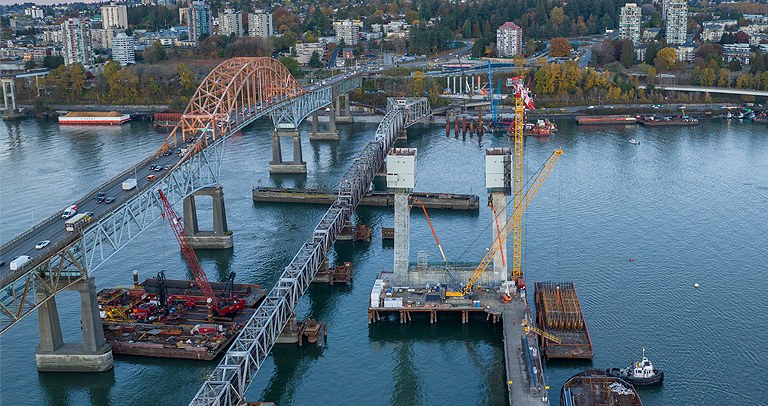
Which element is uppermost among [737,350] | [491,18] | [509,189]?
[491,18]

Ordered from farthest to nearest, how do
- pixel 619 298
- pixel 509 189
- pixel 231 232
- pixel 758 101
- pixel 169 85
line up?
pixel 169 85, pixel 758 101, pixel 231 232, pixel 619 298, pixel 509 189

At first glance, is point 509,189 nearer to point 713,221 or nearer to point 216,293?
point 216,293

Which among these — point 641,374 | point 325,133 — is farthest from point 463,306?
point 325,133

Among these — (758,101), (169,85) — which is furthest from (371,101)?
(758,101)

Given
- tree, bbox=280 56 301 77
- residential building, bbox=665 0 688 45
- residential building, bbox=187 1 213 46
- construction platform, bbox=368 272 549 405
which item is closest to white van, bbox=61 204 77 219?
construction platform, bbox=368 272 549 405

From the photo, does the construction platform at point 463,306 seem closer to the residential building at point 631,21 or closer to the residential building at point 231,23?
Answer: the residential building at point 631,21

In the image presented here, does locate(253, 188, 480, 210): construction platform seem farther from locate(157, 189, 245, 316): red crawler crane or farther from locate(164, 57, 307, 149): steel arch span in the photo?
locate(157, 189, 245, 316): red crawler crane

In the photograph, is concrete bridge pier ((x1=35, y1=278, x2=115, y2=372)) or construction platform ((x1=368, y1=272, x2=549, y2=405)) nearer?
concrete bridge pier ((x1=35, y1=278, x2=115, y2=372))
